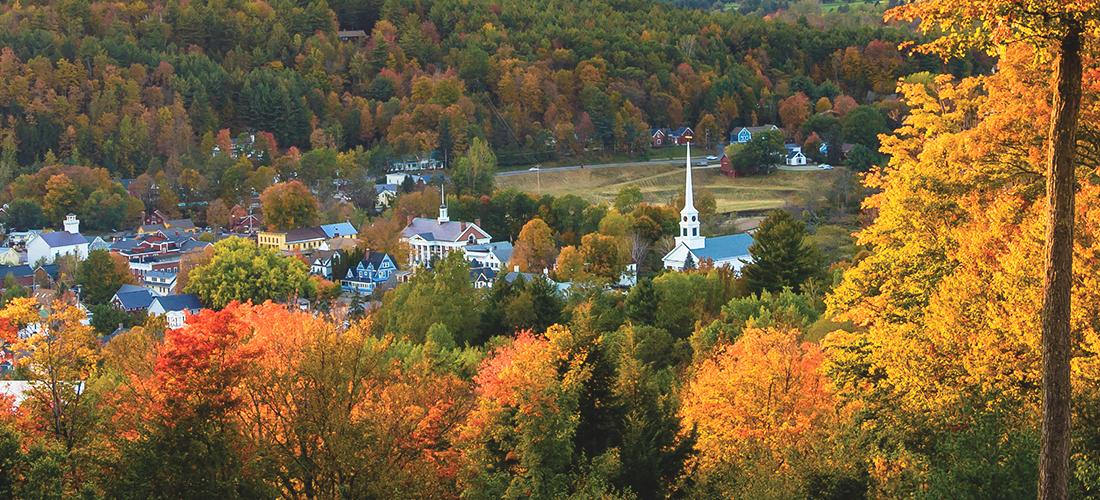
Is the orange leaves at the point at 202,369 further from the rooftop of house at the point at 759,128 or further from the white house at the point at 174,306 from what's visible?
the rooftop of house at the point at 759,128

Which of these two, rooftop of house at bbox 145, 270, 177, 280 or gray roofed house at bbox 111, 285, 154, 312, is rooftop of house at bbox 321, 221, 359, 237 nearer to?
rooftop of house at bbox 145, 270, 177, 280

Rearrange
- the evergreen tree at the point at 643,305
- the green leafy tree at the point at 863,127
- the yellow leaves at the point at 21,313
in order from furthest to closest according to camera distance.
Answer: the green leafy tree at the point at 863,127
the evergreen tree at the point at 643,305
the yellow leaves at the point at 21,313

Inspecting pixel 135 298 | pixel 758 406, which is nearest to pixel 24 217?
pixel 135 298

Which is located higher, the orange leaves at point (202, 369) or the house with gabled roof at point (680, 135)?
the orange leaves at point (202, 369)

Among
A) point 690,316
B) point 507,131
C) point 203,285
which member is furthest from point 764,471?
point 507,131

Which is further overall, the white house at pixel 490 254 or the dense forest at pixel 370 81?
the dense forest at pixel 370 81

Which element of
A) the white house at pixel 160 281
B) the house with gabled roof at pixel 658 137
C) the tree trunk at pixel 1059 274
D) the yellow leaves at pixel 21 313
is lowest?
the white house at pixel 160 281

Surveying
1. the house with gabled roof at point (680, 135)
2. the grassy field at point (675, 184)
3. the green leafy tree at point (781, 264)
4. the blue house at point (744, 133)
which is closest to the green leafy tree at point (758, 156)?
the grassy field at point (675, 184)

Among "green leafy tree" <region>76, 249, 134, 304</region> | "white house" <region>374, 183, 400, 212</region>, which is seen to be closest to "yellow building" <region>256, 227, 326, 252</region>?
"white house" <region>374, 183, 400, 212</region>
